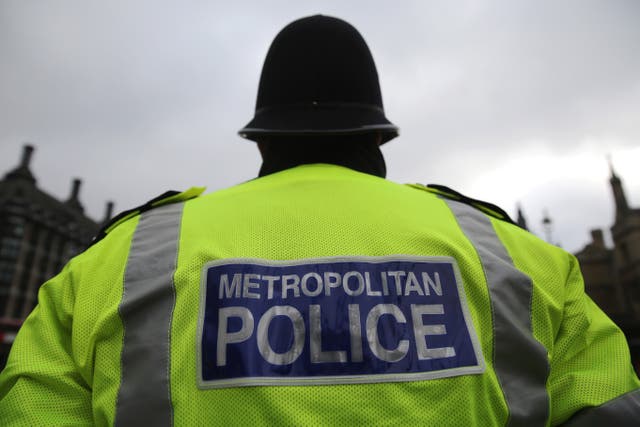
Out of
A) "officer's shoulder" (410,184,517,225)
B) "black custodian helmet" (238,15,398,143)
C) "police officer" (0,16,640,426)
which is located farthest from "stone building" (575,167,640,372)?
"police officer" (0,16,640,426)

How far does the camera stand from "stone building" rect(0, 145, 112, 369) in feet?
125

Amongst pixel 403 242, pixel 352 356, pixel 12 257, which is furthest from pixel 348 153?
pixel 12 257

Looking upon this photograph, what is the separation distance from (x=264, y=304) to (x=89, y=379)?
1.61 feet

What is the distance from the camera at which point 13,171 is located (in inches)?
1767

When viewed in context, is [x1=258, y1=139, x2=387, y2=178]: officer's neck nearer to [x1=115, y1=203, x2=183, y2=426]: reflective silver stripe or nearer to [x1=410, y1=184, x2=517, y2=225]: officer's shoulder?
[x1=410, y1=184, x2=517, y2=225]: officer's shoulder

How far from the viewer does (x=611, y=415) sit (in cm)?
112

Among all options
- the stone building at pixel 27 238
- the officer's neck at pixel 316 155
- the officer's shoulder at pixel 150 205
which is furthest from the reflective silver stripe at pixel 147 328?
the stone building at pixel 27 238

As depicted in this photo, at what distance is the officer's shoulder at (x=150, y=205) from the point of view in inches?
54.9

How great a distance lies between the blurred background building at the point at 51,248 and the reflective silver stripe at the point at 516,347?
32.1 metres

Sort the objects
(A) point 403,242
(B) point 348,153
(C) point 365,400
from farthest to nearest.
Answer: (B) point 348,153, (A) point 403,242, (C) point 365,400

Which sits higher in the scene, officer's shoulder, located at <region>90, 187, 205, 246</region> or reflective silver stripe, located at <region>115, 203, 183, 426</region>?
officer's shoulder, located at <region>90, 187, 205, 246</region>

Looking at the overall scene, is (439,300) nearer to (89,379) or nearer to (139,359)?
(139,359)

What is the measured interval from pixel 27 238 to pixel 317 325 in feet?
158

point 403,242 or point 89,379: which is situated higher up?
point 403,242
